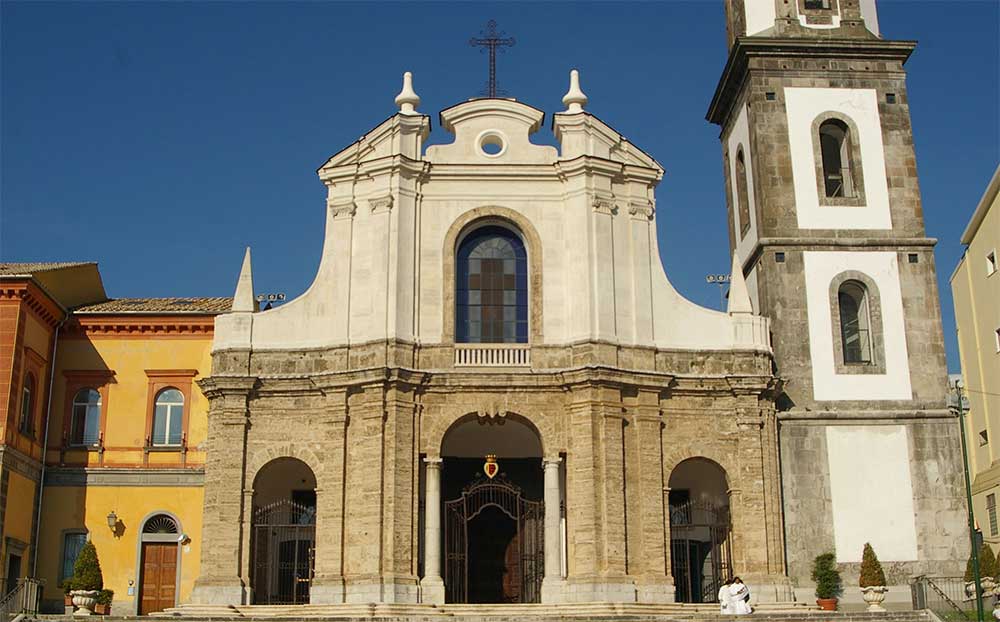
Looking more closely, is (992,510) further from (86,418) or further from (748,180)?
(86,418)

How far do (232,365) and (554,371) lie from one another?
8.43 m

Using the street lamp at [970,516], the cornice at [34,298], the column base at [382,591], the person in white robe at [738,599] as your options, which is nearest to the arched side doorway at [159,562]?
the cornice at [34,298]

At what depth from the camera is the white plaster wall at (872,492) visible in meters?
32.8

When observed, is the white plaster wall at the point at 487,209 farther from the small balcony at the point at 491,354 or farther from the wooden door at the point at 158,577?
the wooden door at the point at 158,577

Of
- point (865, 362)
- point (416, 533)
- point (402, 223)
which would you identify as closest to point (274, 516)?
point (416, 533)

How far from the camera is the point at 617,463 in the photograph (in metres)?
31.4

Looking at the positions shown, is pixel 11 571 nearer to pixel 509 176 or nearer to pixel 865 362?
pixel 509 176

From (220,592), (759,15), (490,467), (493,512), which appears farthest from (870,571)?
(759,15)

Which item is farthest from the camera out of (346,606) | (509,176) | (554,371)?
(509,176)

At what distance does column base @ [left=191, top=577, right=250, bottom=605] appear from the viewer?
101ft

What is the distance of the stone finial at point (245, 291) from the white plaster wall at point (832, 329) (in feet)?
50.1

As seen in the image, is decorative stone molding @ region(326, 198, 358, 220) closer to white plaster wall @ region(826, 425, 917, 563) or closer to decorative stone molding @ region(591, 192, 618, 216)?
decorative stone molding @ region(591, 192, 618, 216)

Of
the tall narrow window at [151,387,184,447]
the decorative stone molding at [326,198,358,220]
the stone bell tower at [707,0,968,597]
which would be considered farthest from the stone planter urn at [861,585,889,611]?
the tall narrow window at [151,387,184,447]

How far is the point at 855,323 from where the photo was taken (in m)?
35.8
